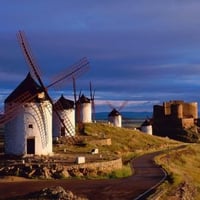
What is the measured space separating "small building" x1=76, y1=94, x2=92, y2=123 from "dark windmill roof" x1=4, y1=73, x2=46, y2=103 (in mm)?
34543

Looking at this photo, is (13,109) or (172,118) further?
(172,118)

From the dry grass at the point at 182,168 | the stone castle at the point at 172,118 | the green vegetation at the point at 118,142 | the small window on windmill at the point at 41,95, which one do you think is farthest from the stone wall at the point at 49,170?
the stone castle at the point at 172,118

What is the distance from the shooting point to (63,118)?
65750 mm

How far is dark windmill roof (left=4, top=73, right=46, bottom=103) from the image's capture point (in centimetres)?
4657

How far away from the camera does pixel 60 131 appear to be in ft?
213

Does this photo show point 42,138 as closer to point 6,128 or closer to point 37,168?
point 6,128

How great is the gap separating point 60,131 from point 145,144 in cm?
1741

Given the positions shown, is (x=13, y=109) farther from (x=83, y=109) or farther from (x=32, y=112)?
(x=83, y=109)

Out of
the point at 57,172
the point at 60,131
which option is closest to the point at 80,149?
the point at 60,131

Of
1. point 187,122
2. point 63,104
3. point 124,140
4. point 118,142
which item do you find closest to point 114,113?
point 187,122

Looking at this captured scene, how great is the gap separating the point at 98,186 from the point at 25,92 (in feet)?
44.5

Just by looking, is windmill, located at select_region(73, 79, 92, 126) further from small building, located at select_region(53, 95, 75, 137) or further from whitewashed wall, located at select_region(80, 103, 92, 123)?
small building, located at select_region(53, 95, 75, 137)

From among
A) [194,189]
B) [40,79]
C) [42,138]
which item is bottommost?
[194,189]

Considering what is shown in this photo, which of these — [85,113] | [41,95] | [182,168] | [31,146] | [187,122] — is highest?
[187,122]
